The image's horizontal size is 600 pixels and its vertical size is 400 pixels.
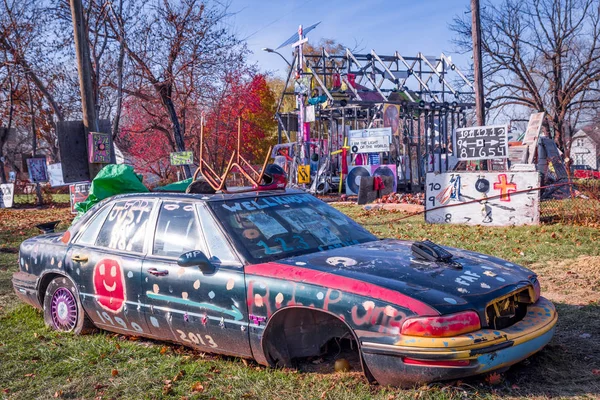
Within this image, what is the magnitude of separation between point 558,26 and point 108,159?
24280 mm

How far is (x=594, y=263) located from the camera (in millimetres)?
7387

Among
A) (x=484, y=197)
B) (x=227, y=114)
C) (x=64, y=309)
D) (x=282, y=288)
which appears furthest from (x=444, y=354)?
(x=227, y=114)

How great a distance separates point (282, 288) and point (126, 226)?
190cm

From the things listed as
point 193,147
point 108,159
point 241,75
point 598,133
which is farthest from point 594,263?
point 598,133

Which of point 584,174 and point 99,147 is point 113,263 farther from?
point 584,174

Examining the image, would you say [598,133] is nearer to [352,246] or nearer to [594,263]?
[594,263]

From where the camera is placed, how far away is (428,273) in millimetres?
3842

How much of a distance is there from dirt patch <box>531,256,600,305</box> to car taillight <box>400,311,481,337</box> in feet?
10.1

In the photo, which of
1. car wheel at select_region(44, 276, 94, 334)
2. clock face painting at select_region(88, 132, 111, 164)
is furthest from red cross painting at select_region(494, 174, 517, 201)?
car wheel at select_region(44, 276, 94, 334)

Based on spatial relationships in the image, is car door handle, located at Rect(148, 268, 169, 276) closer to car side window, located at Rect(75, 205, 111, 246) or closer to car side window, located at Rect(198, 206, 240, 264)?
car side window, located at Rect(198, 206, 240, 264)

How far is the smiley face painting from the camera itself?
4844mm

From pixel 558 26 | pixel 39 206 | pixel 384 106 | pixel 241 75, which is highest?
pixel 558 26

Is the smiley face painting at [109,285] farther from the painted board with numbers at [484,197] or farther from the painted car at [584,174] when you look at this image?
the painted car at [584,174]

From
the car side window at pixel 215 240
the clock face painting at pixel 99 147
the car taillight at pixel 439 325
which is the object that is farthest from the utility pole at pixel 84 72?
the car taillight at pixel 439 325
